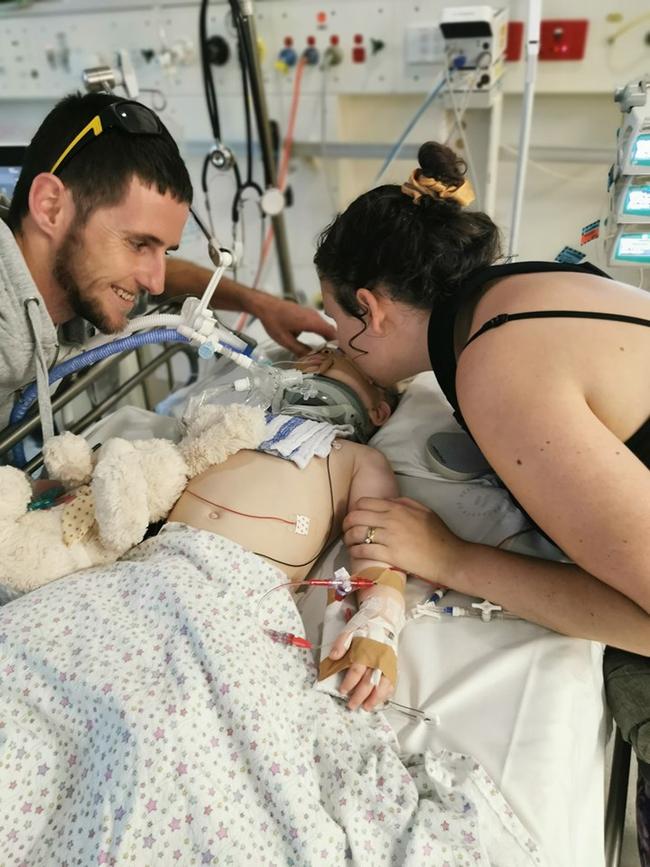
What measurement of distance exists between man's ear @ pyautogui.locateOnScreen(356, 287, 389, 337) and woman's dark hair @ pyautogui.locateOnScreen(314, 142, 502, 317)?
2 cm

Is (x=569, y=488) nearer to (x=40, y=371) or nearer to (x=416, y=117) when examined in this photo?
(x=40, y=371)

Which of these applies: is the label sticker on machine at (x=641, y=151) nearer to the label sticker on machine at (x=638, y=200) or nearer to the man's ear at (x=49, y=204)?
the label sticker on machine at (x=638, y=200)

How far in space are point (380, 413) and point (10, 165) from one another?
48.9 inches

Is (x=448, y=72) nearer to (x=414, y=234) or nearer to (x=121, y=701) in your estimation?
(x=414, y=234)

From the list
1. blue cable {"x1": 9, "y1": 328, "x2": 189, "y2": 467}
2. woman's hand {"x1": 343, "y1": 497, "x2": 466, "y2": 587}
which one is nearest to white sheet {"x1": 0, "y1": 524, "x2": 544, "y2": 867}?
woman's hand {"x1": 343, "y1": 497, "x2": 466, "y2": 587}

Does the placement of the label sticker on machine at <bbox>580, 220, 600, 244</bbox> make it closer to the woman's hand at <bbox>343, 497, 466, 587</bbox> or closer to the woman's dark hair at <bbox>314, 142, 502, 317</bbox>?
the woman's dark hair at <bbox>314, 142, 502, 317</bbox>

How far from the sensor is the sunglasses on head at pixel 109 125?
1585mm

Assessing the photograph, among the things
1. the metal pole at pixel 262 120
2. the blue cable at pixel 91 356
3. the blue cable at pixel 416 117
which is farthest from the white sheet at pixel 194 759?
the blue cable at pixel 416 117

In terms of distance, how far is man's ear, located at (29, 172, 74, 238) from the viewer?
63.1 inches

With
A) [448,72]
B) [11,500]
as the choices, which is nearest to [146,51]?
[448,72]

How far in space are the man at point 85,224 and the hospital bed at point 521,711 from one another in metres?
0.85

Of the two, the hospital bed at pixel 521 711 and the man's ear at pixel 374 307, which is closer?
the hospital bed at pixel 521 711

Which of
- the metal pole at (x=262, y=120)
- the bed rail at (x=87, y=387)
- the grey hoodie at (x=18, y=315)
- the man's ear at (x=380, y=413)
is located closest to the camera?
the grey hoodie at (x=18, y=315)

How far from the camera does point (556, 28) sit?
A: 2576 millimetres
